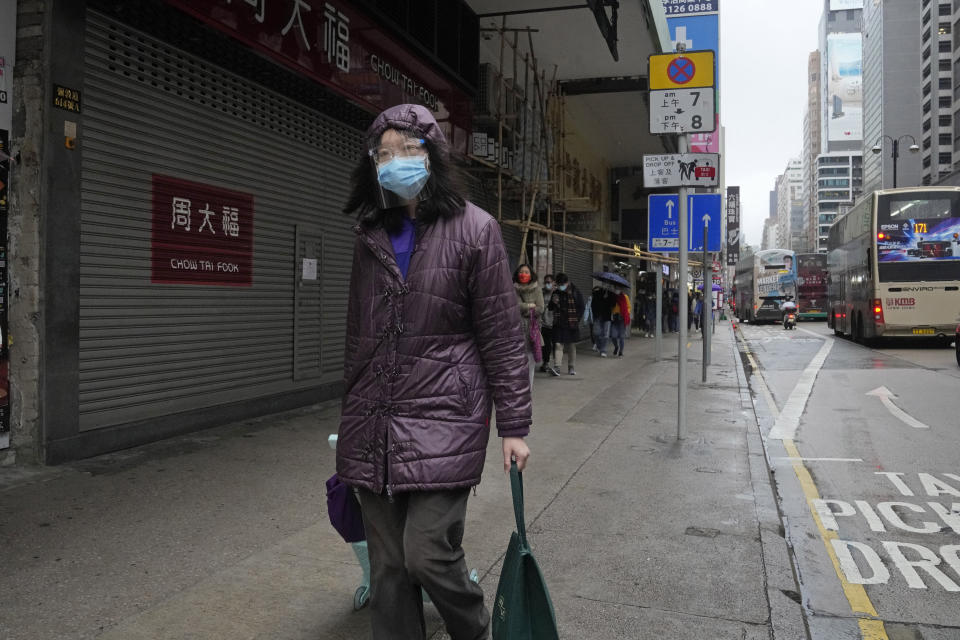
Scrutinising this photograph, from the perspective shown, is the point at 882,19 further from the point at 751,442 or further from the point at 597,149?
the point at 751,442

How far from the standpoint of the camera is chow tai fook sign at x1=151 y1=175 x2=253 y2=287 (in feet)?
21.4

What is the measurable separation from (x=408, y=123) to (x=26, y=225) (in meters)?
3.98

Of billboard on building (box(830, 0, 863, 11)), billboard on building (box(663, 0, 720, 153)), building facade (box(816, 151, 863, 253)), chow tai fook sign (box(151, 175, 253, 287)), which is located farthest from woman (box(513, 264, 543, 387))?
billboard on building (box(830, 0, 863, 11))

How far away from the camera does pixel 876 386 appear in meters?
12.2

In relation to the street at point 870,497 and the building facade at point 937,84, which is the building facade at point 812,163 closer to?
the building facade at point 937,84

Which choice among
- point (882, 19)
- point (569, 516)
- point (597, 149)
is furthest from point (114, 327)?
point (882, 19)

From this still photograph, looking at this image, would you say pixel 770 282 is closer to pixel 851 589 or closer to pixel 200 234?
pixel 200 234

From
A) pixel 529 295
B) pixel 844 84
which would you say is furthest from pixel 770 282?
pixel 844 84

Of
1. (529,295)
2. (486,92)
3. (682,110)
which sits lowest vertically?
(529,295)

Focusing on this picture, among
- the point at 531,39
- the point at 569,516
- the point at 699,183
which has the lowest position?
the point at 569,516

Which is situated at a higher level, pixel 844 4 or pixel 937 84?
pixel 844 4

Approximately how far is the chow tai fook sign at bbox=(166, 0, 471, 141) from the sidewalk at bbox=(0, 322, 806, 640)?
3.54 meters

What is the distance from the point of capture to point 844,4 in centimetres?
17012

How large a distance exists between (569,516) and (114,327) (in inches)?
150
